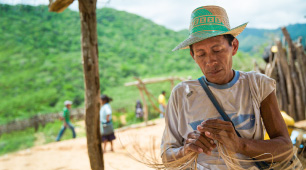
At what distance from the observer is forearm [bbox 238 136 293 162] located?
3.54ft

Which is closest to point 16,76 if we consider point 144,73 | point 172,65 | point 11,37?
point 11,37

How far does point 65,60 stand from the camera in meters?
23.6

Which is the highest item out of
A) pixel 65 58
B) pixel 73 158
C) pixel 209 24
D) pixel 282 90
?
pixel 65 58

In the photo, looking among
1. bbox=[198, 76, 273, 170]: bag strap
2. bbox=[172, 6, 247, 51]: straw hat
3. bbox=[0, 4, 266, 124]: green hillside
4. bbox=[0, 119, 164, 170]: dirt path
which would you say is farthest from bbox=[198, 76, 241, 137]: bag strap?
bbox=[0, 4, 266, 124]: green hillside

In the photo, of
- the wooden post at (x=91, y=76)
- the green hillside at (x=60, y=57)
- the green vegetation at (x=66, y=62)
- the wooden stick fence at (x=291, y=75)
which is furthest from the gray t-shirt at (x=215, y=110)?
the green hillside at (x=60, y=57)

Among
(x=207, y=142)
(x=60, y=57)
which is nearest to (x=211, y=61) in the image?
(x=207, y=142)

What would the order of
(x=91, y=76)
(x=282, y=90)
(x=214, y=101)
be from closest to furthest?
1. (x=214, y=101)
2. (x=91, y=76)
3. (x=282, y=90)

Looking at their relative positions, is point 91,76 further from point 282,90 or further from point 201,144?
point 282,90

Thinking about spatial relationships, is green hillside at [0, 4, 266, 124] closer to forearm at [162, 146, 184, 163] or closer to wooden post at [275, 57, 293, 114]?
wooden post at [275, 57, 293, 114]

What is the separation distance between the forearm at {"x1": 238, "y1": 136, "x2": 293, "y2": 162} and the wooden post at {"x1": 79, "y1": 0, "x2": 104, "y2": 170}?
6.59 feet

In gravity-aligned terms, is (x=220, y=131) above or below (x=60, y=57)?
below

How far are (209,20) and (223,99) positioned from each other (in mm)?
425

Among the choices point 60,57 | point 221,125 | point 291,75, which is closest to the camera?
point 221,125

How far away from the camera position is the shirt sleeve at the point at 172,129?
1282 millimetres
